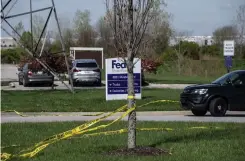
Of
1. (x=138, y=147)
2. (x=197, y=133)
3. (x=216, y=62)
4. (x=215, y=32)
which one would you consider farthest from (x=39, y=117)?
(x=215, y=32)

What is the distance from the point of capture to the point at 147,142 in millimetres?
9719

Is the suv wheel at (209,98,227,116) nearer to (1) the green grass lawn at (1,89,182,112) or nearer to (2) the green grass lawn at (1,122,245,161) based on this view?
(1) the green grass lawn at (1,89,182,112)

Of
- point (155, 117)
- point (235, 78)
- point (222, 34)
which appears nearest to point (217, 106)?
point (235, 78)

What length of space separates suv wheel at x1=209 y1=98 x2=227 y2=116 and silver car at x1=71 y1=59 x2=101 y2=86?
1668 centimetres

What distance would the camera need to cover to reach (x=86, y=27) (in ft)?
276

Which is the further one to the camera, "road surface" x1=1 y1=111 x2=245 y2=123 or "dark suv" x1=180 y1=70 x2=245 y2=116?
"dark suv" x1=180 y1=70 x2=245 y2=116

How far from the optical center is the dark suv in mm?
16438

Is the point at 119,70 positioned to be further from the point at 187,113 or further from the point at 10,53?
the point at 10,53

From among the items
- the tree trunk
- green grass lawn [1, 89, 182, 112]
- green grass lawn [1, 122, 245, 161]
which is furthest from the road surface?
the tree trunk

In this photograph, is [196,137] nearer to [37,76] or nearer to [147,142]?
[147,142]

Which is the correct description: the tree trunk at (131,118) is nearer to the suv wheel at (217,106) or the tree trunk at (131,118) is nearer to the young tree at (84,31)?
the suv wheel at (217,106)

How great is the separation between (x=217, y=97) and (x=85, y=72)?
55.2ft

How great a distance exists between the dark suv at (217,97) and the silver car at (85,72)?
16.0 meters

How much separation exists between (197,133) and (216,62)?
144ft
